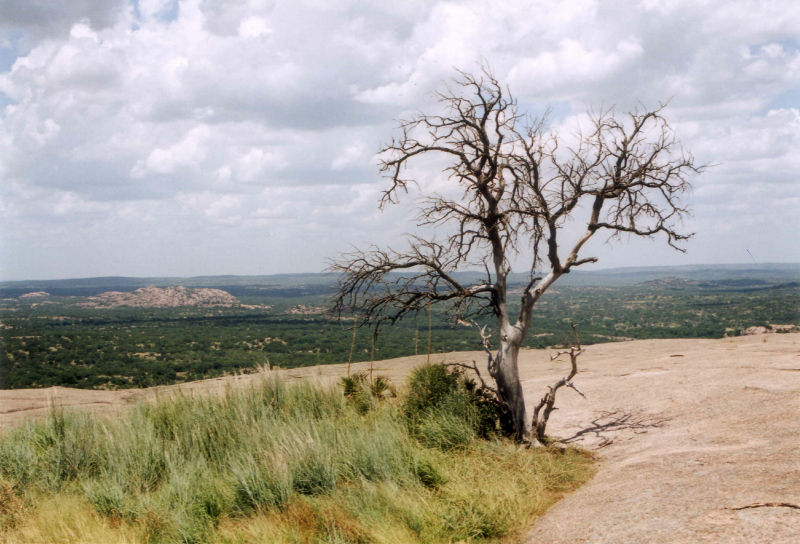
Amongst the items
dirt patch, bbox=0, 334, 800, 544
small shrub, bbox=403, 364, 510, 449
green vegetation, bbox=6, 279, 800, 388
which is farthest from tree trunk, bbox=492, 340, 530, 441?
green vegetation, bbox=6, 279, 800, 388

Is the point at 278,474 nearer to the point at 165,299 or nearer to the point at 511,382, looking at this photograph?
the point at 511,382

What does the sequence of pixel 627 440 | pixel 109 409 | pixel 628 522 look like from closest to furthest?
1. pixel 628 522
2. pixel 627 440
3. pixel 109 409

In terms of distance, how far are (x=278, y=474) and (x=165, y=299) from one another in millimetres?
167330

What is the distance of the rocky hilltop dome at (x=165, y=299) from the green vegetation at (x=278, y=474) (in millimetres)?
144539

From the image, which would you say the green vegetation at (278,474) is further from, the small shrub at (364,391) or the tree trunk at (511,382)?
the tree trunk at (511,382)

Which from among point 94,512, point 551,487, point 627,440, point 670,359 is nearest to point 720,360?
point 670,359

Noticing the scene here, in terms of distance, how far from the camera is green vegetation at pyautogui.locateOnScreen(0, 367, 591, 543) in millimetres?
6453

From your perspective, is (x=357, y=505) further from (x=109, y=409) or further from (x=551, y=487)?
(x=109, y=409)

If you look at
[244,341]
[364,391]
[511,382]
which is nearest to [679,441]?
[511,382]

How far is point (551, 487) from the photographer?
7.48m

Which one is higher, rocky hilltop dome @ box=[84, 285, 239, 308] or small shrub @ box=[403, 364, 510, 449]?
small shrub @ box=[403, 364, 510, 449]

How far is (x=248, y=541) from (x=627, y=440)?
6013 mm

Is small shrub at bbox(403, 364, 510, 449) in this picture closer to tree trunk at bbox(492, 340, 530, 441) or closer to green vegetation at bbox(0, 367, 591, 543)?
green vegetation at bbox(0, 367, 591, 543)

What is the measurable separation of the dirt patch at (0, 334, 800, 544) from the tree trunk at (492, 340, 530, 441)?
1.17 metres
